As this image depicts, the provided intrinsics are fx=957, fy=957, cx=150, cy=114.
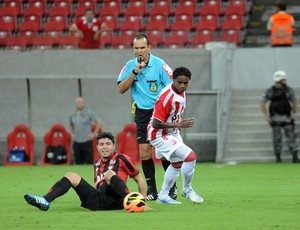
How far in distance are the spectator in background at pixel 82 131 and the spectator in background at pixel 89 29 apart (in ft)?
6.86

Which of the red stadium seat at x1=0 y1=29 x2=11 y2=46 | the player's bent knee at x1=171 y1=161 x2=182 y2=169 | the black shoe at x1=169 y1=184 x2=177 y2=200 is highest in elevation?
the red stadium seat at x1=0 y1=29 x2=11 y2=46

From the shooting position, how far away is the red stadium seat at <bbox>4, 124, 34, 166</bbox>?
21656 millimetres

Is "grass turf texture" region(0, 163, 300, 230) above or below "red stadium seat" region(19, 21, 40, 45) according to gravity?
below

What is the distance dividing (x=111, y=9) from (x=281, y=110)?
7.48 meters

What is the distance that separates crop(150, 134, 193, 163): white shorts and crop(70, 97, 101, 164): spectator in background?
32.7 ft

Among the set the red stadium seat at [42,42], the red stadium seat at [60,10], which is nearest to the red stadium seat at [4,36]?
the red stadium seat at [42,42]

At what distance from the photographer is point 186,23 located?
2566cm

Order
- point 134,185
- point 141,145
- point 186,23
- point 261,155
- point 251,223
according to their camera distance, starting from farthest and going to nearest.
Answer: point 186,23
point 261,155
point 134,185
point 141,145
point 251,223

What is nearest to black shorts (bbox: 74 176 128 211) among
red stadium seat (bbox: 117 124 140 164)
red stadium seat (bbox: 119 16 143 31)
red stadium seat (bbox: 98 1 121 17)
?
red stadium seat (bbox: 117 124 140 164)

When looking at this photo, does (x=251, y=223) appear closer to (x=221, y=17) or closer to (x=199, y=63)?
(x=199, y=63)

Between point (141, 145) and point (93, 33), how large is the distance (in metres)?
11.0

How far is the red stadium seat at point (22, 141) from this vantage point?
71.1 ft

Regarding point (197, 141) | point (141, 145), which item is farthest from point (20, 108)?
point (141, 145)

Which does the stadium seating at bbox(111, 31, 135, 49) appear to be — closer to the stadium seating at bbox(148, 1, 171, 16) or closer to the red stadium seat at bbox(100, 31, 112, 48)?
the red stadium seat at bbox(100, 31, 112, 48)
